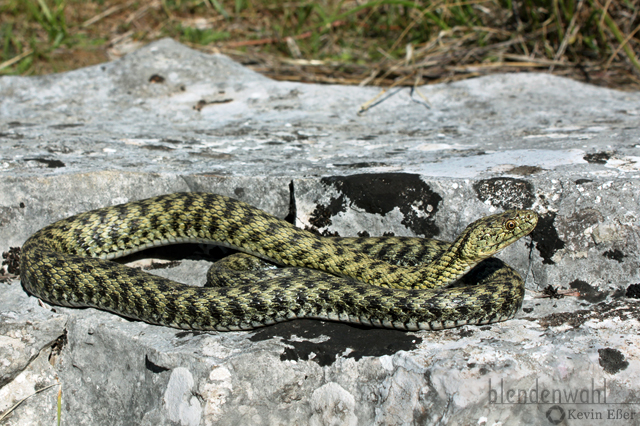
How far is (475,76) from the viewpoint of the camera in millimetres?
8734

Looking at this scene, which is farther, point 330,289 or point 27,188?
point 27,188

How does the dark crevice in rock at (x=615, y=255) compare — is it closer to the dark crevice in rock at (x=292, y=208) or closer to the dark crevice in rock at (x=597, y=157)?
the dark crevice in rock at (x=597, y=157)

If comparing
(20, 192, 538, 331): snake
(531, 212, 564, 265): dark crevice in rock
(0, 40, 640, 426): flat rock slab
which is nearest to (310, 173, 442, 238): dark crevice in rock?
(0, 40, 640, 426): flat rock slab

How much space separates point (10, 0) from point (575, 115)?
10.1 meters

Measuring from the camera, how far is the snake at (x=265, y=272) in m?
4.47

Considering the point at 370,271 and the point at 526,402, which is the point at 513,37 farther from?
the point at 526,402

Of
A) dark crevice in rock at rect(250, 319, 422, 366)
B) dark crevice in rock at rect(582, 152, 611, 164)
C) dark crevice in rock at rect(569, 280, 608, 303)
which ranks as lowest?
dark crevice in rock at rect(569, 280, 608, 303)

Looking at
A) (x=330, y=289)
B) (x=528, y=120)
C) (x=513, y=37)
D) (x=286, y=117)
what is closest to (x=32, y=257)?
(x=330, y=289)

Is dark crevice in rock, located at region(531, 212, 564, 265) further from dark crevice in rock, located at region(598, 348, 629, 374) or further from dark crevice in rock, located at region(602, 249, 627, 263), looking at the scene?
dark crevice in rock, located at region(598, 348, 629, 374)

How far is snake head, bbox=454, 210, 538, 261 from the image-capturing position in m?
4.58

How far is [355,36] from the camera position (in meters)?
10.9

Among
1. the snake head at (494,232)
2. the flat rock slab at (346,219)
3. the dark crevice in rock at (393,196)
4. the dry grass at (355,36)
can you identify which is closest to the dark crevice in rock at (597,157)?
the flat rock slab at (346,219)

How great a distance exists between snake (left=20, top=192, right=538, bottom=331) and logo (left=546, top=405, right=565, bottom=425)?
80cm

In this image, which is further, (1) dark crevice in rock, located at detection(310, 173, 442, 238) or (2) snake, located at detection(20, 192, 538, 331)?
(1) dark crevice in rock, located at detection(310, 173, 442, 238)
